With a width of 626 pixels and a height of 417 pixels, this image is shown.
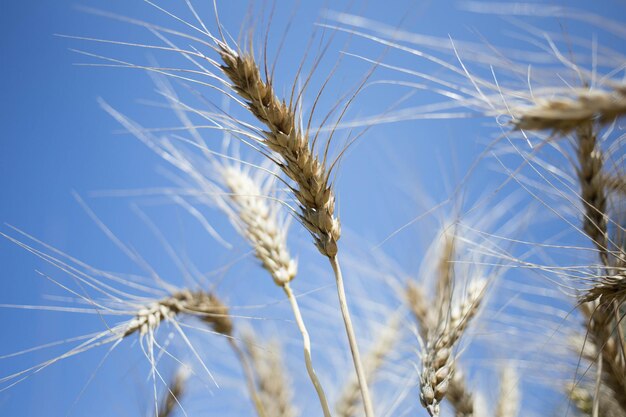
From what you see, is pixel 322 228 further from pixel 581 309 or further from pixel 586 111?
pixel 581 309

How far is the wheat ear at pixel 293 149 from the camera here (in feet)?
4.38

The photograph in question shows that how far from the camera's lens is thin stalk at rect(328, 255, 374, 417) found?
1.17 m

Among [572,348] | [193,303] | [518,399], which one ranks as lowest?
[518,399]

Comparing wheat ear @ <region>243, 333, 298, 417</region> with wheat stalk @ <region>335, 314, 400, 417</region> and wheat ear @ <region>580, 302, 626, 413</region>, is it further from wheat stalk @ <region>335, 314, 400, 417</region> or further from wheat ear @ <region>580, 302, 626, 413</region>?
wheat ear @ <region>580, 302, 626, 413</region>

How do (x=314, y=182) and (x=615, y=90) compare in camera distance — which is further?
(x=314, y=182)

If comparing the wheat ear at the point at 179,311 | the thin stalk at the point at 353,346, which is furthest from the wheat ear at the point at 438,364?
the wheat ear at the point at 179,311

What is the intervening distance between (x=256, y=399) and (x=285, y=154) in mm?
795

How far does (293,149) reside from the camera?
4.38 ft

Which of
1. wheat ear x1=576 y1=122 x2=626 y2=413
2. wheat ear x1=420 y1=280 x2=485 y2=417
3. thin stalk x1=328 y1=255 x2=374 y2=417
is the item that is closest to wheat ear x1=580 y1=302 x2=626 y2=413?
wheat ear x1=576 y1=122 x2=626 y2=413

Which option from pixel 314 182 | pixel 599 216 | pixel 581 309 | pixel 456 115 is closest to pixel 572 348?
pixel 581 309

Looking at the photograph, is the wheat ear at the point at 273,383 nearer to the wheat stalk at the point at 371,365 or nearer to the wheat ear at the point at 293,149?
the wheat stalk at the point at 371,365

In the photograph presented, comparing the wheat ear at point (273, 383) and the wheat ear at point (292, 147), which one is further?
the wheat ear at point (273, 383)

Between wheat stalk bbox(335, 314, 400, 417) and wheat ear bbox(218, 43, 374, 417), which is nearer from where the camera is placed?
wheat ear bbox(218, 43, 374, 417)

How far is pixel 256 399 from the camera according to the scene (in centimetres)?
167
